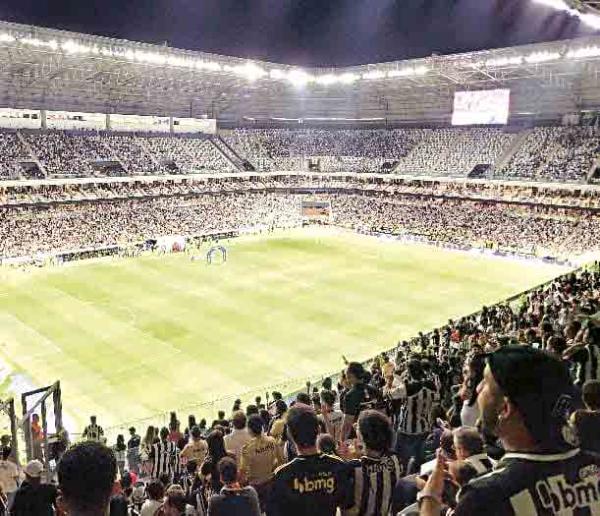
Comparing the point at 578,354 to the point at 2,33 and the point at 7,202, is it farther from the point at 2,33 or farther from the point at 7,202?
the point at 7,202

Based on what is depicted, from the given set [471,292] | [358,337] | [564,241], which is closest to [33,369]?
[358,337]

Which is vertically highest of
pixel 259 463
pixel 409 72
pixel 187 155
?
pixel 409 72

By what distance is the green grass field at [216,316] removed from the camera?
24.4 metres

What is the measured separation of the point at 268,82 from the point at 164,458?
7192cm

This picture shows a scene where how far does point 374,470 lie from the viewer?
4816 millimetres

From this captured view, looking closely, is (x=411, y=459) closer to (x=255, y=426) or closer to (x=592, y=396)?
(x=592, y=396)

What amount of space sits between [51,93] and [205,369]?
5174 centimetres

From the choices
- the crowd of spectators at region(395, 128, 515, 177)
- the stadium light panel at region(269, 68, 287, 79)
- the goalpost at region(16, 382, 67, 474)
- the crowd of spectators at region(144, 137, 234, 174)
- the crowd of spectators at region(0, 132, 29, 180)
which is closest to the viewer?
the goalpost at region(16, 382, 67, 474)

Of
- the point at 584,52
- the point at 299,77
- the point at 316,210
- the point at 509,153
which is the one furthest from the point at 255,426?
the point at 299,77

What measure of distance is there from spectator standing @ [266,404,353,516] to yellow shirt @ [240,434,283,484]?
2492mm

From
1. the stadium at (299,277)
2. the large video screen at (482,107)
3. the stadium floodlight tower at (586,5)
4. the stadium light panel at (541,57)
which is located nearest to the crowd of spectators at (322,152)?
the stadium at (299,277)

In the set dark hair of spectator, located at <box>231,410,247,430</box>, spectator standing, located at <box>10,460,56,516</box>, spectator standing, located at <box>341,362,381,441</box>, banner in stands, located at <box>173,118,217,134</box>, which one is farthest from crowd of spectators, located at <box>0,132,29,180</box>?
spectator standing, located at <box>10,460,56,516</box>

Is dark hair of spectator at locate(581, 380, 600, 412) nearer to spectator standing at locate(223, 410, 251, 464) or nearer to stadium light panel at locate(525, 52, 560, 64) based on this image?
spectator standing at locate(223, 410, 251, 464)

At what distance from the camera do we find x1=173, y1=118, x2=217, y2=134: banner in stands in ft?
261
